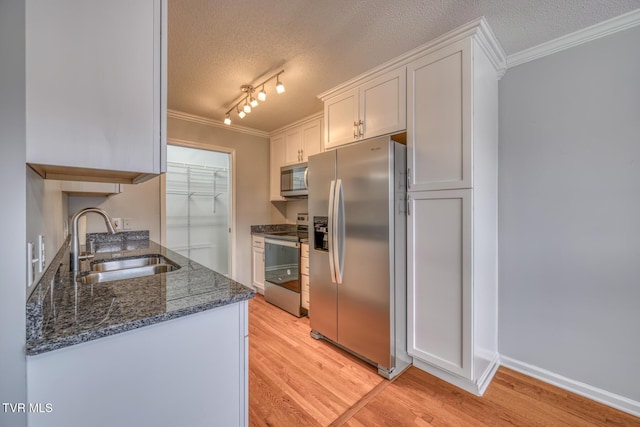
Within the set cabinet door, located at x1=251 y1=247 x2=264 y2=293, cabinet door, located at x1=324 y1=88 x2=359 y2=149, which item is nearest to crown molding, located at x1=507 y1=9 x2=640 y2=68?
cabinet door, located at x1=324 y1=88 x2=359 y2=149

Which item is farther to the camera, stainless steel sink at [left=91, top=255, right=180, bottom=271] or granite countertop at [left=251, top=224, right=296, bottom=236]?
granite countertop at [left=251, top=224, right=296, bottom=236]

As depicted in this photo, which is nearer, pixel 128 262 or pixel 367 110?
pixel 128 262

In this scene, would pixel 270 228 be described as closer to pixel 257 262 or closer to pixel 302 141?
pixel 257 262

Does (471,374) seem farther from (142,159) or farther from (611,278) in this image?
(142,159)

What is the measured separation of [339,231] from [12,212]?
1.80 m

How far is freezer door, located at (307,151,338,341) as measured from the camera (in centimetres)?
230

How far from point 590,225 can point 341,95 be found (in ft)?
6.99

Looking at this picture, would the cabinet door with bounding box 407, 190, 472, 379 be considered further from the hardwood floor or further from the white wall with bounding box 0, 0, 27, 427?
the white wall with bounding box 0, 0, 27, 427

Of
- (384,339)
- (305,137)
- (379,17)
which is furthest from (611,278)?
(305,137)

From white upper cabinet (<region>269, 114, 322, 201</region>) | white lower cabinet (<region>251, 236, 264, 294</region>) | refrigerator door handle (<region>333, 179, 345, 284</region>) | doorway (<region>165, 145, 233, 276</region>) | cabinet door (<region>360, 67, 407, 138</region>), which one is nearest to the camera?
cabinet door (<region>360, 67, 407, 138</region>)

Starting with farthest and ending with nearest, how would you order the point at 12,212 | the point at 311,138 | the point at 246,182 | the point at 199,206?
the point at 199,206, the point at 246,182, the point at 311,138, the point at 12,212

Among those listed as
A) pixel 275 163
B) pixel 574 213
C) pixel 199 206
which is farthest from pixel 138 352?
pixel 199 206

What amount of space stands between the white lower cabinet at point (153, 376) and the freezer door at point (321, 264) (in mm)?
1333

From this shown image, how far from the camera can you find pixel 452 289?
1.78 m
